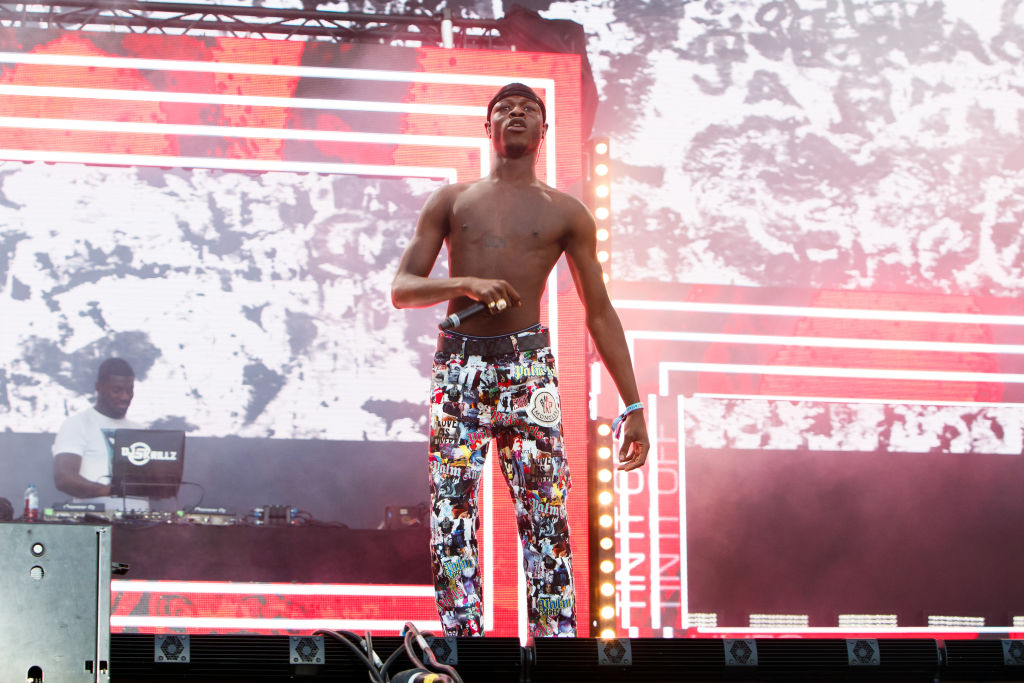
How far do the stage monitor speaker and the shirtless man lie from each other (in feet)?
3.90

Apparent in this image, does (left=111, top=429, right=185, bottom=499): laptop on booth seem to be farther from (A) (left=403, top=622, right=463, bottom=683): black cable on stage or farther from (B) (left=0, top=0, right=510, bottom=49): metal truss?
(A) (left=403, top=622, right=463, bottom=683): black cable on stage

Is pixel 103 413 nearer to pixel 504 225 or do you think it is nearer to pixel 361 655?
pixel 504 225

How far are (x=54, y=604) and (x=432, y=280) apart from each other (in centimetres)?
131

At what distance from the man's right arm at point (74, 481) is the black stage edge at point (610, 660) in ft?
7.26

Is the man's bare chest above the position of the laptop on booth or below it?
above

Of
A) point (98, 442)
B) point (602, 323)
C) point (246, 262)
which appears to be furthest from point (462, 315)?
point (98, 442)

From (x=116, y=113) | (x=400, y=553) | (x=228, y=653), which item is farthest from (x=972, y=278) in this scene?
(x=228, y=653)

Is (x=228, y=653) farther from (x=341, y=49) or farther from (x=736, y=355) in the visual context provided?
(x=736, y=355)

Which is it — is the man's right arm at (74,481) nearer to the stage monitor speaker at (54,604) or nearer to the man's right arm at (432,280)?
the man's right arm at (432,280)

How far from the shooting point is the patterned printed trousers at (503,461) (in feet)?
7.20

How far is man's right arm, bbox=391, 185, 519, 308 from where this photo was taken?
2.08 m

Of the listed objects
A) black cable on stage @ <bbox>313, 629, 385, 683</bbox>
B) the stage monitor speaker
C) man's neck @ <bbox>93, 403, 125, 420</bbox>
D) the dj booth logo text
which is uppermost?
man's neck @ <bbox>93, 403, 125, 420</bbox>

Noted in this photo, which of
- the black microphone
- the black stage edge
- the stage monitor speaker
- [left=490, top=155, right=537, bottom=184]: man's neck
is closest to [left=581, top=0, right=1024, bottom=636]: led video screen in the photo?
[left=490, top=155, right=537, bottom=184]: man's neck

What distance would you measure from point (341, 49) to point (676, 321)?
1667mm
